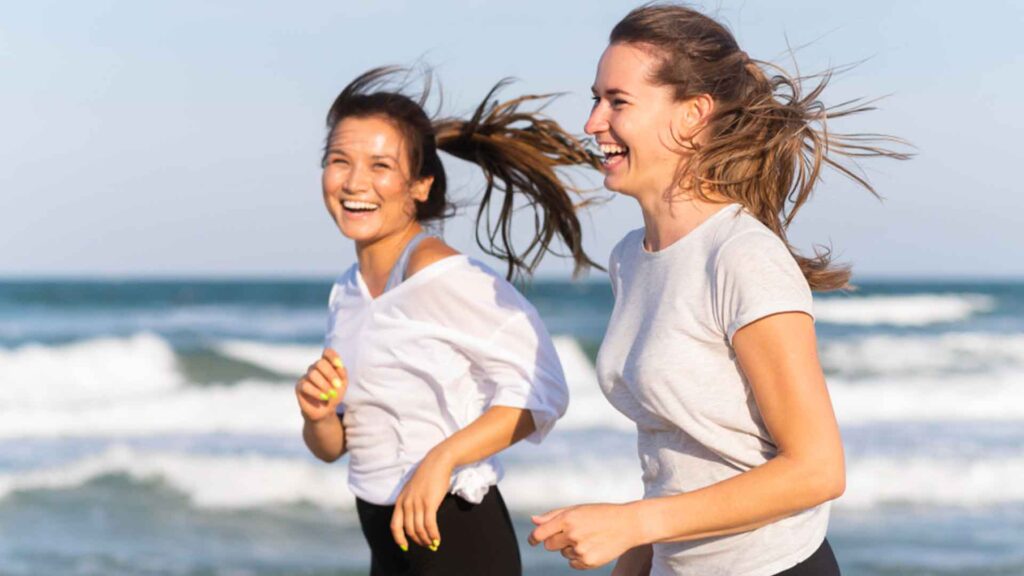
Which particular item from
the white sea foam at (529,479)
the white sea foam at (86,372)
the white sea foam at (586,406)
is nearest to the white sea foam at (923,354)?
the white sea foam at (586,406)

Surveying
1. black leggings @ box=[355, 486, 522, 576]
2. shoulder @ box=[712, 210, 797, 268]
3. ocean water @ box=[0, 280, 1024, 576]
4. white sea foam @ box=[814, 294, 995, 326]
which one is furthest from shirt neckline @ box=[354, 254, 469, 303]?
white sea foam @ box=[814, 294, 995, 326]

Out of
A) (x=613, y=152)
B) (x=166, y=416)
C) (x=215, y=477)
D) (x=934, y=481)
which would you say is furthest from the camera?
(x=166, y=416)

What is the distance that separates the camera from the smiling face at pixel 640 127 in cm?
204

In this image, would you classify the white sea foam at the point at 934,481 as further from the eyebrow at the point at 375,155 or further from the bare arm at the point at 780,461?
the bare arm at the point at 780,461

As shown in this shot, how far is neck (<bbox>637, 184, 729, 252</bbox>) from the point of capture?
79.8 inches

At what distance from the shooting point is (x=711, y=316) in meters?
1.89

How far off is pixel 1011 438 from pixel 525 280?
8.53m

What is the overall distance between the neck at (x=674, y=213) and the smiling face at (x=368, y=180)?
4.07ft

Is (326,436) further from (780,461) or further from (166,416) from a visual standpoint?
(166,416)

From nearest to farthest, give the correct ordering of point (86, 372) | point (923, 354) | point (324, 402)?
point (324, 402) → point (86, 372) → point (923, 354)

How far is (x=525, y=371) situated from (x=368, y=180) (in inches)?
25.1

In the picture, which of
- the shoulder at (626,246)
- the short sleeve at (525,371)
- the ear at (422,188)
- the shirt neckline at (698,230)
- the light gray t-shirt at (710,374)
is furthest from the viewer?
the ear at (422,188)

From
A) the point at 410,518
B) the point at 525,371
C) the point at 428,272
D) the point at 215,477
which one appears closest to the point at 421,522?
the point at 410,518

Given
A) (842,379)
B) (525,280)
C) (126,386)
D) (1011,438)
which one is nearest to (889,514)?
(1011,438)
